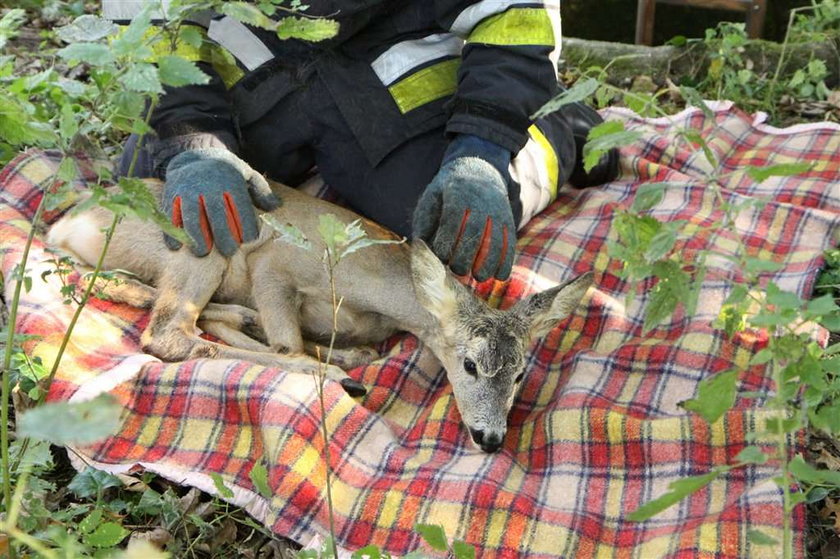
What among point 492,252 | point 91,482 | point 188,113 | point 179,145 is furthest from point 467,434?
point 188,113

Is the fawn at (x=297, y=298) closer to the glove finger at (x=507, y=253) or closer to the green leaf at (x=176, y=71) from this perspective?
the glove finger at (x=507, y=253)

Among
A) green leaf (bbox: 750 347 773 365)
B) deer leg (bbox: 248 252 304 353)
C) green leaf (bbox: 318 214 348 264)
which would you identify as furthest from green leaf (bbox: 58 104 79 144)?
deer leg (bbox: 248 252 304 353)

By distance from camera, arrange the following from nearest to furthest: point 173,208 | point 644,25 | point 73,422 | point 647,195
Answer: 1. point 73,422
2. point 647,195
3. point 173,208
4. point 644,25

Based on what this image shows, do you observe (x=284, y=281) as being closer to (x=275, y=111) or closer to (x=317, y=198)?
(x=317, y=198)

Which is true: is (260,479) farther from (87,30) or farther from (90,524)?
(87,30)

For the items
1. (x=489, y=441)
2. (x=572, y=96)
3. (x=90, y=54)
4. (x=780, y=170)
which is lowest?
(x=489, y=441)

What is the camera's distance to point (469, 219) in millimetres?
3760

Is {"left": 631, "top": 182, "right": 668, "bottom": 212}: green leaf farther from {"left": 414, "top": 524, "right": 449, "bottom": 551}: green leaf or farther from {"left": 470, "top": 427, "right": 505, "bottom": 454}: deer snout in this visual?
{"left": 470, "top": 427, "right": 505, "bottom": 454}: deer snout

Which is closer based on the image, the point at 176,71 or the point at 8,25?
the point at 176,71

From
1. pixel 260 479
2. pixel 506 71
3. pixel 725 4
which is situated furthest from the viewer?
pixel 725 4

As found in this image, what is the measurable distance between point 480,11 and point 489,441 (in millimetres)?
1773

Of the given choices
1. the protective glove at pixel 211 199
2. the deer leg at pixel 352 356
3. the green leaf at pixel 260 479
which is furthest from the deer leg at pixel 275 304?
the green leaf at pixel 260 479

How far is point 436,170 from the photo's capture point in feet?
14.6

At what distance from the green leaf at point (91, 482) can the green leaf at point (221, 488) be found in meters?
0.33
